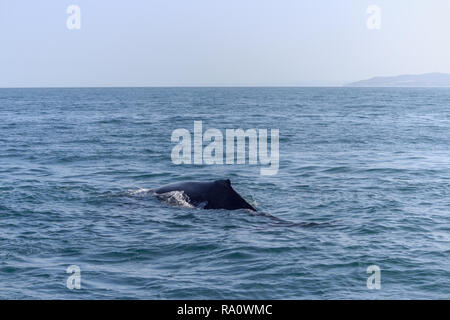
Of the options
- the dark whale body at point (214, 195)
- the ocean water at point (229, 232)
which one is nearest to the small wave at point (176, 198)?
the dark whale body at point (214, 195)

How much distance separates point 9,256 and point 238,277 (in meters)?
5.19

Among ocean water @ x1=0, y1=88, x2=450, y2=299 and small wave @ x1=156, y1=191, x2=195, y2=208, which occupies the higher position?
small wave @ x1=156, y1=191, x2=195, y2=208

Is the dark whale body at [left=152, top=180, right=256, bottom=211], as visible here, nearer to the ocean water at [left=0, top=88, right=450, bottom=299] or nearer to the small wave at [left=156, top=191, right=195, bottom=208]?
the small wave at [left=156, top=191, right=195, bottom=208]

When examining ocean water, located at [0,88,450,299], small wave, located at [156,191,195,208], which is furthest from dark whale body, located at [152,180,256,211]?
ocean water, located at [0,88,450,299]

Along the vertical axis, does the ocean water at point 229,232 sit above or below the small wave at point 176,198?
below

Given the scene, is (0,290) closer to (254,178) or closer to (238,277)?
(238,277)

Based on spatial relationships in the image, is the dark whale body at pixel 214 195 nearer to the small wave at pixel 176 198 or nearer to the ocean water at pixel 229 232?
the small wave at pixel 176 198

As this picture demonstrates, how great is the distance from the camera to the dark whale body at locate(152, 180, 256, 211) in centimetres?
1638

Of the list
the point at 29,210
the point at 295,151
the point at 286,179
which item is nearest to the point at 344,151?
the point at 295,151

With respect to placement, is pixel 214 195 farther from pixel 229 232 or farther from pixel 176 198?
pixel 229 232

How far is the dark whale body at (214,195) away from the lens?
1638cm

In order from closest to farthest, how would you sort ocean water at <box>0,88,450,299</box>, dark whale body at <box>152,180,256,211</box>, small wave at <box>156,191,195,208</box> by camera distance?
ocean water at <box>0,88,450,299</box> < dark whale body at <box>152,180,256,211</box> < small wave at <box>156,191,195,208</box>

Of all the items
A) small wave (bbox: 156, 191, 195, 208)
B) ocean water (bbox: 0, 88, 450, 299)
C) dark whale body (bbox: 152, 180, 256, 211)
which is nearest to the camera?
ocean water (bbox: 0, 88, 450, 299)
